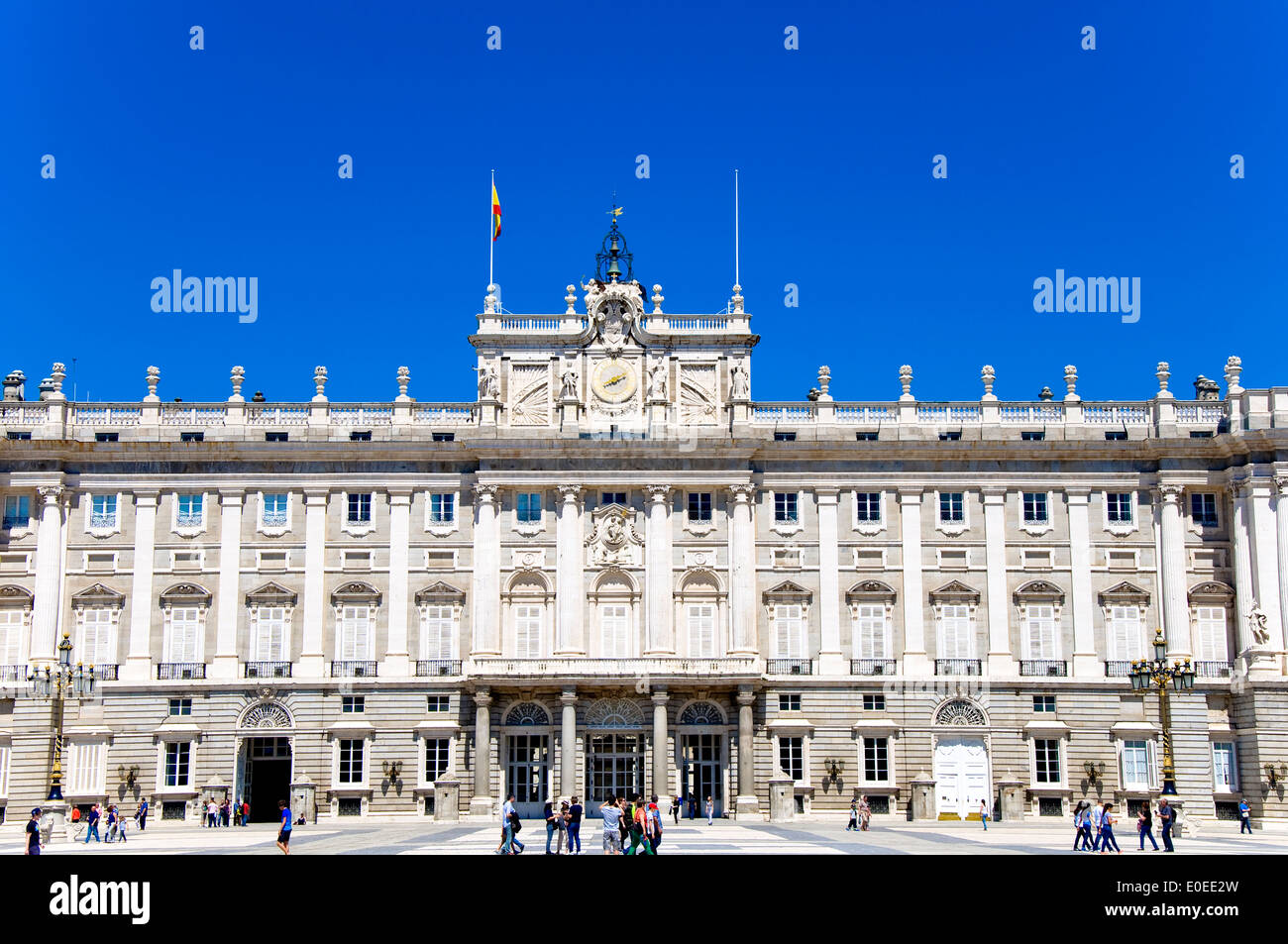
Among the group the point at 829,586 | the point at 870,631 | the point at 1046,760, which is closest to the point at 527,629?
the point at 829,586

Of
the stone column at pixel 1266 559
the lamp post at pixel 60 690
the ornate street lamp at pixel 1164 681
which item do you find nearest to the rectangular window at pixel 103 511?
the lamp post at pixel 60 690

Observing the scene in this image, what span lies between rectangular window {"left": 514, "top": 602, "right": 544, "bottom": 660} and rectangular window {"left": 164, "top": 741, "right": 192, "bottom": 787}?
1259 cm

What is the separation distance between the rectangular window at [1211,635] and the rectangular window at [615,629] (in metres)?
21.4

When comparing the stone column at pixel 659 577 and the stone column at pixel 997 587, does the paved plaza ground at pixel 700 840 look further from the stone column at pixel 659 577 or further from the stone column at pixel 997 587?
the stone column at pixel 659 577

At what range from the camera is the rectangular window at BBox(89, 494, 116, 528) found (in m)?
53.8

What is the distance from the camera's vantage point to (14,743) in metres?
51.0

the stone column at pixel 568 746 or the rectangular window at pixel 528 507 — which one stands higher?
the rectangular window at pixel 528 507

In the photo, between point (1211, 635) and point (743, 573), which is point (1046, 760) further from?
point (743, 573)

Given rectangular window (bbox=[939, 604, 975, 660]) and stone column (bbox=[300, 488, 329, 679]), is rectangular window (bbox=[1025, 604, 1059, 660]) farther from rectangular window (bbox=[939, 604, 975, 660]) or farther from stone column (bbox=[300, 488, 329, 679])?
stone column (bbox=[300, 488, 329, 679])

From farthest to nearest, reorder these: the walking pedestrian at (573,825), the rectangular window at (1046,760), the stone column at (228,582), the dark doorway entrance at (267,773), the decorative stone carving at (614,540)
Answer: the decorative stone carving at (614,540) < the stone column at (228,582) < the dark doorway entrance at (267,773) < the rectangular window at (1046,760) < the walking pedestrian at (573,825)

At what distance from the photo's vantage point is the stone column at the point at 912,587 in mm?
53031

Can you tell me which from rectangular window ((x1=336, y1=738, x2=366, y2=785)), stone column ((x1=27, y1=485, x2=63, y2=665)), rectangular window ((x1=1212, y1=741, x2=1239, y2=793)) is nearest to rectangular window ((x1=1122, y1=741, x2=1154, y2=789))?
rectangular window ((x1=1212, y1=741, x2=1239, y2=793))
